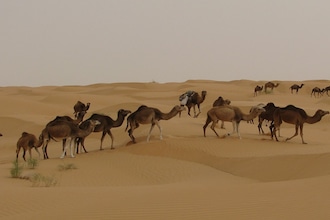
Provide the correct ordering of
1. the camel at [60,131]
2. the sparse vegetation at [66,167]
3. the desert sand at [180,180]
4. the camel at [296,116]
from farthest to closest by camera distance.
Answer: the camel at [296,116], the camel at [60,131], the sparse vegetation at [66,167], the desert sand at [180,180]

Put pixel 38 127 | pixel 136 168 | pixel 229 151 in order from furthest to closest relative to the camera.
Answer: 1. pixel 38 127
2. pixel 229 151
3. pixel 136 168

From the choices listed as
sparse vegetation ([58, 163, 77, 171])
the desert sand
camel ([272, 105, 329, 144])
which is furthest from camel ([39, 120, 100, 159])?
camel ([272, 105, 329, 144])

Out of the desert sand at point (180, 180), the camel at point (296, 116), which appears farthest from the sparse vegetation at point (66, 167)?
the camel at point (296, 116)

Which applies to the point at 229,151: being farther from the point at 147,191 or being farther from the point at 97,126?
the point at 147,191

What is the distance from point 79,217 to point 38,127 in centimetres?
1672

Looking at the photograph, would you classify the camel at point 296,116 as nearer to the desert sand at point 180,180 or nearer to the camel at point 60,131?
the desert sand at point 180,180

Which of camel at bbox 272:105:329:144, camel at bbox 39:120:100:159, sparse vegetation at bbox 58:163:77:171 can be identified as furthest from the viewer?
camel at bbox 272:105:329:144

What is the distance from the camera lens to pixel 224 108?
13.9 metres

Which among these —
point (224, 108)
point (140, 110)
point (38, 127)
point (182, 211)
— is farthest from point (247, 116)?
point (38, 127)

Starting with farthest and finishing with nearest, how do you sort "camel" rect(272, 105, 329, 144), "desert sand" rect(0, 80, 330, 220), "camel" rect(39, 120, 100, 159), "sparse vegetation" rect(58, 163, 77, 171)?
"camel" rect(272, 105, 329, 144), "camel" rect(39, 120, 100, 159), "sparse vegetation" rect(58, 163, 77, 171), "desert sand" rect(0, 80, 330, 220)

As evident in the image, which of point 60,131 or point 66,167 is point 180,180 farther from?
point 60,131

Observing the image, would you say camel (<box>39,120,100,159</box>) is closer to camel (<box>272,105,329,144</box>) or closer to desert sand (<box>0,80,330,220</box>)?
desert sand (<box>0,80,330,220</box>)

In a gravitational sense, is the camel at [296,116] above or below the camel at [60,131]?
above

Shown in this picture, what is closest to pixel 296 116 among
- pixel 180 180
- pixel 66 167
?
pixel 180 180
